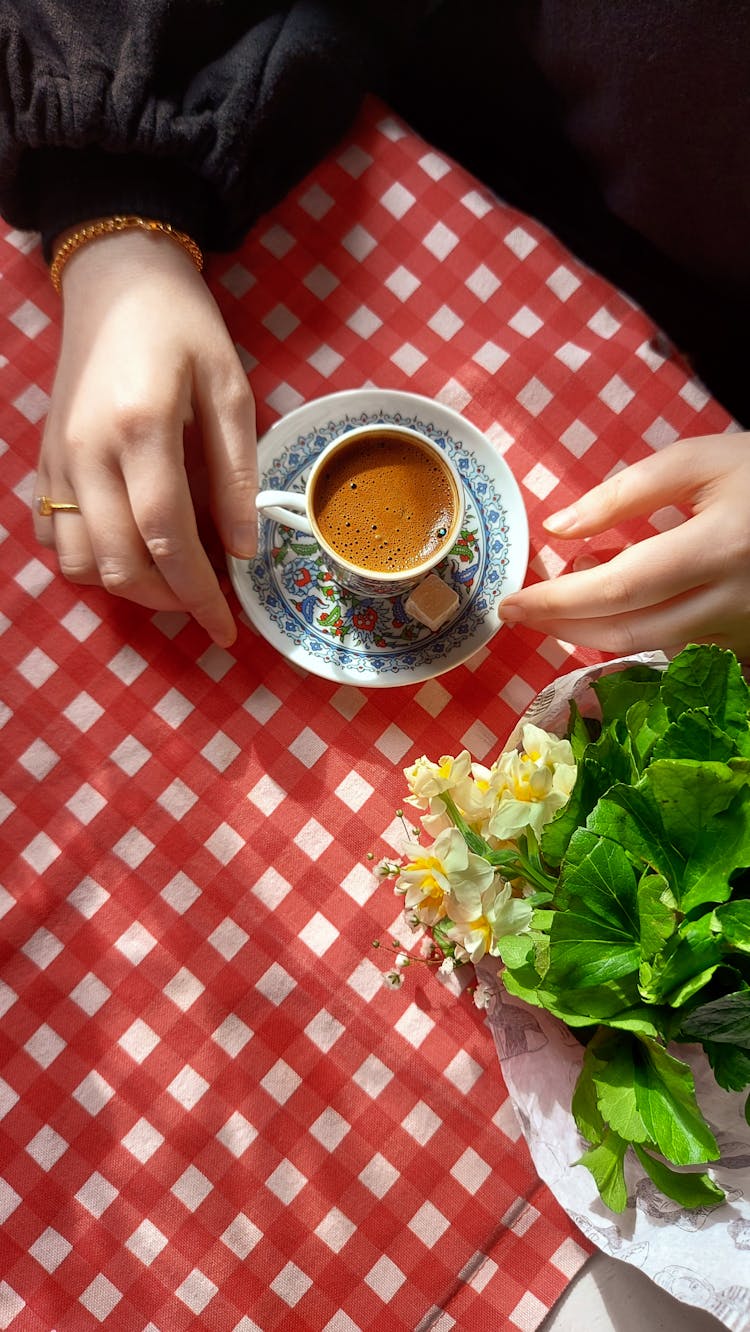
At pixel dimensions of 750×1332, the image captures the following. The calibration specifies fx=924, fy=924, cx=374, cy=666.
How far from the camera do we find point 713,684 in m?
0.54

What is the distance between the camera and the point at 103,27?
788mm

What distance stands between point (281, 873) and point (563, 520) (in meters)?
0.42

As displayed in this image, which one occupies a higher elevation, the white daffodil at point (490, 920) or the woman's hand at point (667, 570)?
the woman's hand at point (667, 570)

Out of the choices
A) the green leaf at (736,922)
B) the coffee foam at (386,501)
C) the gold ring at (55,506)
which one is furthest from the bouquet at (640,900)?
the gold ring at (55,506)

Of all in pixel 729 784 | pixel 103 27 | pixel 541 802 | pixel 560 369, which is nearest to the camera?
pixel 729 784

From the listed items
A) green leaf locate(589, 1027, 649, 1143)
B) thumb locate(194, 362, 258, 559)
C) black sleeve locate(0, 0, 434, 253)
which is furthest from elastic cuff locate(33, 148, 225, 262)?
green leaf locate(589, 1027, 649, 1143)

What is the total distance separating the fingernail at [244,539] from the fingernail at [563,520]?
10.8 inches

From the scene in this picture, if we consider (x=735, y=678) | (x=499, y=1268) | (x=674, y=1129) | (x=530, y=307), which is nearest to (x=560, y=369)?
(x=530, y=307)

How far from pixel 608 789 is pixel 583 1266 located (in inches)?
21.6

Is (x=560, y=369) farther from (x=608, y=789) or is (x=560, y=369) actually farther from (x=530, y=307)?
(x=608, y=789)

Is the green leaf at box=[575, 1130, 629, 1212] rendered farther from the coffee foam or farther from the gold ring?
the gold ring

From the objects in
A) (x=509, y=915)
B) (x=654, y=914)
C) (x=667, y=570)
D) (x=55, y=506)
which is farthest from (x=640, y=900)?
(x=55, y=506)

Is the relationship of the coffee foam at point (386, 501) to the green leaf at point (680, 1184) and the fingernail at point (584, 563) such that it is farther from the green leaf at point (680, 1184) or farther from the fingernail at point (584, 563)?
the green leaf at point (680, 1184)

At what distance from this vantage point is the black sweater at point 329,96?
79 centimetres
